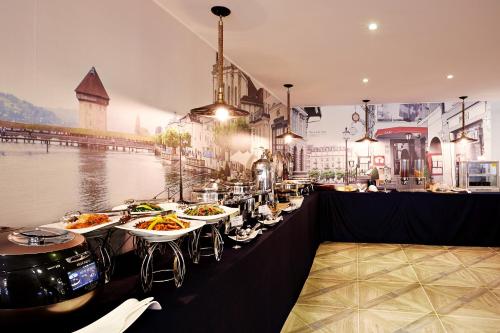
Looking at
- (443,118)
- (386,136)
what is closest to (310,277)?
(386,136)

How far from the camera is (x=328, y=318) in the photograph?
2822mm

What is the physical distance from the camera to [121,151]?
2287 mm

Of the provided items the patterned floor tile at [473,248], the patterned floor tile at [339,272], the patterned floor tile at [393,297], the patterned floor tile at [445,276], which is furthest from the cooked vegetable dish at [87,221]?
the patterned floor tile at [473,248]

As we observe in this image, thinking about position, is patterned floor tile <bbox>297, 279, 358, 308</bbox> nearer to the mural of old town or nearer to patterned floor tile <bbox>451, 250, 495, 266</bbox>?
patterned floor tile <bbox>451, 250, 495, 266</bbox>

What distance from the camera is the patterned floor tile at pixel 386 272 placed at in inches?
147

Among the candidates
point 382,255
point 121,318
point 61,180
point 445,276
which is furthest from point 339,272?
point 121,318

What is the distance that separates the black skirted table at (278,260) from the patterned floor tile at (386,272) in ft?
2.30

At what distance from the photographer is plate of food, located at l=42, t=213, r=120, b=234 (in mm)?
1269

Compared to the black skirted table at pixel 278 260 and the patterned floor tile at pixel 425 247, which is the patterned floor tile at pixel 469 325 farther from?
the patterned floor tile at pixel 425 247

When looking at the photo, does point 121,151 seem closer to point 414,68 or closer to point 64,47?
point 64,47

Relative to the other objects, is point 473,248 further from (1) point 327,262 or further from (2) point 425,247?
(1) point 327,262

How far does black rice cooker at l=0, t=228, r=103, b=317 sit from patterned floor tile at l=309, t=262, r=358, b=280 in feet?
11.0

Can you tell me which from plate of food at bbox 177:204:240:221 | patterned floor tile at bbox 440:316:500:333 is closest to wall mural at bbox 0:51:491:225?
plate of food at bbox 177:204:240:221

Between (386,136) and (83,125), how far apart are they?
7.07 metres
